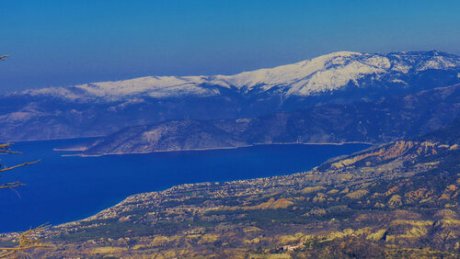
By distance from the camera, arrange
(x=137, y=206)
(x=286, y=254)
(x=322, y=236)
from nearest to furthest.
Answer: (x=286, y=254) → (x=322, y=236) → (x=137, y=206)

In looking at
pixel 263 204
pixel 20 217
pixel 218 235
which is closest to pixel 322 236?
pixel 218 235

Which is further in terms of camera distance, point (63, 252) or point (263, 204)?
point (263, 204)

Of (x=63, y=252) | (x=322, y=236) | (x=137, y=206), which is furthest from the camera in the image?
(x=137, y=206)

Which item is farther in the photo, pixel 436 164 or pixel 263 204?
pixel 436 164

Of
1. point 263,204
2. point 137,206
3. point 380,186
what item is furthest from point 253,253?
point 137,206

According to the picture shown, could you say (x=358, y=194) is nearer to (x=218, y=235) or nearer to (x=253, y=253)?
(x=218, y=235)

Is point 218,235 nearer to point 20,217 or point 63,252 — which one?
point 63,252
